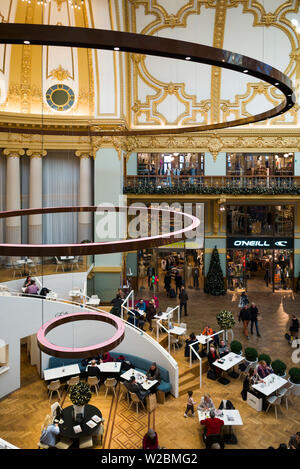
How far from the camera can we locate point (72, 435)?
25.2ft

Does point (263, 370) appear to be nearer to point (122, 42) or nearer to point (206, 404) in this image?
point (206, 404)

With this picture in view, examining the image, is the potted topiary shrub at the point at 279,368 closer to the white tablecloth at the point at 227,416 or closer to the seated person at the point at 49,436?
the white tablecloth at the point at 227,416

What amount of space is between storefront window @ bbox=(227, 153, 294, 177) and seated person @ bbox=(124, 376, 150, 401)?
1313 centimetres

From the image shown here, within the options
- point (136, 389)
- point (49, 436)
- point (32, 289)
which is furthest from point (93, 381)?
point (32, 289)

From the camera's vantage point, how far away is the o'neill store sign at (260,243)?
19.0 m

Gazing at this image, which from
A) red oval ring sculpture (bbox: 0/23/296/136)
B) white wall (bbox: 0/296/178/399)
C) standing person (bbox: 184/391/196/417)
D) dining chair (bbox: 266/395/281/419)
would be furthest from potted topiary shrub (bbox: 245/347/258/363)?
red oval ring sculpture (bbox: 0/23/296/136)

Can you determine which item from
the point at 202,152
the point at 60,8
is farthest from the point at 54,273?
the point at 60,8

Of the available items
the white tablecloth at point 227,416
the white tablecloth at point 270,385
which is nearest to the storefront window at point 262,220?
the white tablecloth at point 270,385

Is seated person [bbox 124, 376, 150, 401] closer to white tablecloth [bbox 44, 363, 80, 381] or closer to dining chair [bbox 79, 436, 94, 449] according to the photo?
dining chair [bbox 79, 436, 94, 449]

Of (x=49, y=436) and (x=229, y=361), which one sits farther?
(x=229, y=361)

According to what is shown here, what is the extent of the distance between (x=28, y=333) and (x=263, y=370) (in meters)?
7.46

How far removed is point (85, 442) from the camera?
7867mm

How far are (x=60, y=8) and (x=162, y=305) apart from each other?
14386 mm

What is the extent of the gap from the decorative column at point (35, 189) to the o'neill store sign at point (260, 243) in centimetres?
1020
